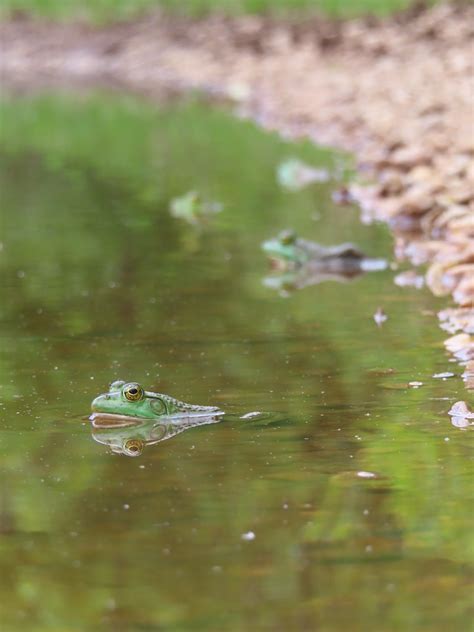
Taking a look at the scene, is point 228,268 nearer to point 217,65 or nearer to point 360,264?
point 360,264

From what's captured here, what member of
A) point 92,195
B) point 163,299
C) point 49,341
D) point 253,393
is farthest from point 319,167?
point 253,393

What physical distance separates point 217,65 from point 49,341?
18.0 metres

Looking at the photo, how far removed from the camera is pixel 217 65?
23.4 meters

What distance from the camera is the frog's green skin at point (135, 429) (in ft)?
14.0

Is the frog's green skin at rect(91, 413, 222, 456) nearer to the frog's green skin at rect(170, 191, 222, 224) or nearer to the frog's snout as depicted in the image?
the frog's snout

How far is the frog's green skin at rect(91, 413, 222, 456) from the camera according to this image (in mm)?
4281

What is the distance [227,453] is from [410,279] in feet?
9.92

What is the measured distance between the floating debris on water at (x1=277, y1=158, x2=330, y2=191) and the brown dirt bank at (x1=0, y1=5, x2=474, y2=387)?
0.39 meters

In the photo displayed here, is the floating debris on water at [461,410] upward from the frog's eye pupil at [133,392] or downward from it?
downward

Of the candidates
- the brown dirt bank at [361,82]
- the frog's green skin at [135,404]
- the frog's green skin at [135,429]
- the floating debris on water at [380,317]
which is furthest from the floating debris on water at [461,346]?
the frog's green skin at [135,404]

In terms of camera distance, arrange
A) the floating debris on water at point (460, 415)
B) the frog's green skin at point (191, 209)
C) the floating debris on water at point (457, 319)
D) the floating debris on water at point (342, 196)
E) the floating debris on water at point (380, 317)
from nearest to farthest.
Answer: the floating debris on water at point (460, 415)
the floating debris on water at point (457, 319)
the floating debris on water at point (380, 317)
the frog's green skin at point (191, 209)
the floating debris on water at point (342, 196)

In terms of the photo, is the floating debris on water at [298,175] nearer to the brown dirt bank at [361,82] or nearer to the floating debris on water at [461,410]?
the brown dirt bank at [361,82]

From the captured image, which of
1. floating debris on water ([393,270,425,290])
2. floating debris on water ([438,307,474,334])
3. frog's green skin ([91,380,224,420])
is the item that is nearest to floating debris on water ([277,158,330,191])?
floating debris on water ([393,270,425,290])

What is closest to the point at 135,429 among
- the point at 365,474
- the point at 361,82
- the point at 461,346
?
the point at 365,474
